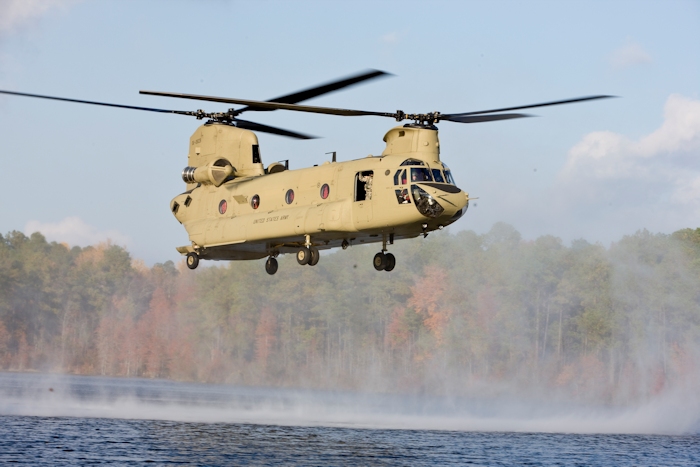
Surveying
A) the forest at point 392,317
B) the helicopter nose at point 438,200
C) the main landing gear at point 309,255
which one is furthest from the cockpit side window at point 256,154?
the forest at point 392,317

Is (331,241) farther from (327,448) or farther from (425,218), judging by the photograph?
(327,448)

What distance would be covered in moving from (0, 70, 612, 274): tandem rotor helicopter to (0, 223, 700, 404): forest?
159 ft

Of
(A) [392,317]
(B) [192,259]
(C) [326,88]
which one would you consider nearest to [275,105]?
(C) [326,88]

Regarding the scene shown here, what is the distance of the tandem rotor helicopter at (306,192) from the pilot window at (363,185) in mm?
38

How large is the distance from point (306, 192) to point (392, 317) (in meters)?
58.3

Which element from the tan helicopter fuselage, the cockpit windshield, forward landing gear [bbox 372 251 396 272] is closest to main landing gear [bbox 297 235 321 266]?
the tan helicopter fuselage

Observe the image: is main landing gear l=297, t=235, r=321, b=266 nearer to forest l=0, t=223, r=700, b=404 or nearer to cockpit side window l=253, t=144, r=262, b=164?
cockpit side window l=253, t=144, r=262, b=164

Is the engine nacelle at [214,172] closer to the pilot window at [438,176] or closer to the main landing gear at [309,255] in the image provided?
the main landing gear at [309,255]

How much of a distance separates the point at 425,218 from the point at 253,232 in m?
8.12

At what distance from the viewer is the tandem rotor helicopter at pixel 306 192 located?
117 ft

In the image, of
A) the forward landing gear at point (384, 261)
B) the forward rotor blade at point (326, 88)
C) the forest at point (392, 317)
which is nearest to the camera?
the forward rotor blade at point (326, 88)

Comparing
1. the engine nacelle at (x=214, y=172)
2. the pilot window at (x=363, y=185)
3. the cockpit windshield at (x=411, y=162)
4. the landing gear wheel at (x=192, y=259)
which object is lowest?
the landing gear wheel at (x=192, y=259)

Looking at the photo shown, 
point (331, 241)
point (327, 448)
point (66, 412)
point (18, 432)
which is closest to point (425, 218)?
point (331, 241)

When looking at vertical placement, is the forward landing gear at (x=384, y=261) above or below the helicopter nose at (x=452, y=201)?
below
